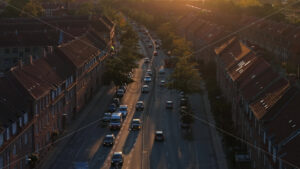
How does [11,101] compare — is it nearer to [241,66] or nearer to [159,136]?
[159,136]

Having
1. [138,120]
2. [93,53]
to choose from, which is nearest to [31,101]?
[138,120]

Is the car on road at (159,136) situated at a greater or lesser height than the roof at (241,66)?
lesser

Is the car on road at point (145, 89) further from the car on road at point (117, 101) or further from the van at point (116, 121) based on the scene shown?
the van at point (116, 121)

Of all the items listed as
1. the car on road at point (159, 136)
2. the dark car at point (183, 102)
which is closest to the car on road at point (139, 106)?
the dark car at point (183, 102)

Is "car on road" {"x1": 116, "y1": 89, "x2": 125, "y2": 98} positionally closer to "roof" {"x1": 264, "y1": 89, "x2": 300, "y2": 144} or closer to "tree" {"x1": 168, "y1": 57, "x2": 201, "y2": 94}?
"tree" {"x1": 168, "y1": 57, "x2": 201, "y2": 94}

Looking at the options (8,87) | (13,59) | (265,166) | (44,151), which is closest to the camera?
(265,166)

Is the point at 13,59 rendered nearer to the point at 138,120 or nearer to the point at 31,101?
the point at 138,120
